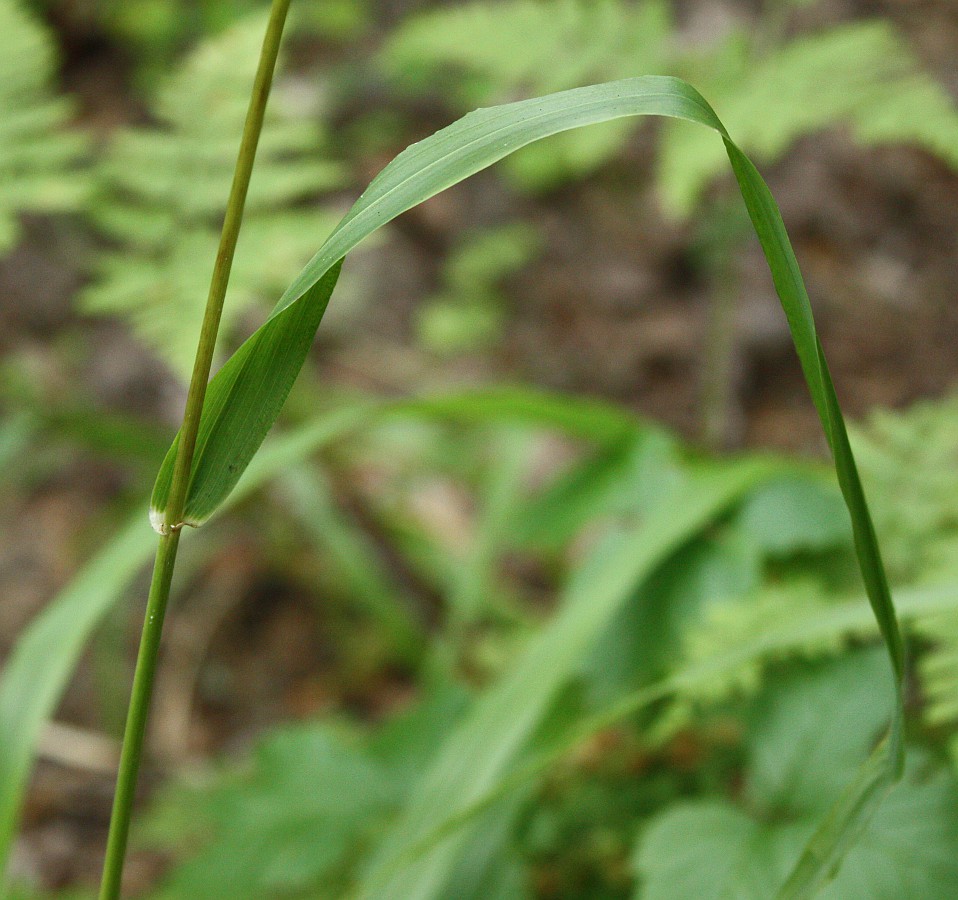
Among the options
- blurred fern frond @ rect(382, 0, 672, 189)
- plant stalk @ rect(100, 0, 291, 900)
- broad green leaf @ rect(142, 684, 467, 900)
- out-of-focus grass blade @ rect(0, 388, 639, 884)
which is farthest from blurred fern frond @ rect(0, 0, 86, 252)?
plant stalk @ rect(100, 0, 291, 900)

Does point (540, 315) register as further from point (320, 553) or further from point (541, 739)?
point (541, 739)

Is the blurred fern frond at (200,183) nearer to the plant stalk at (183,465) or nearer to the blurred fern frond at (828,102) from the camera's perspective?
the blurred fern frond at (828,102)

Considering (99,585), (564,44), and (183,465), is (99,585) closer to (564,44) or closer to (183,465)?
Answer: (183,465)

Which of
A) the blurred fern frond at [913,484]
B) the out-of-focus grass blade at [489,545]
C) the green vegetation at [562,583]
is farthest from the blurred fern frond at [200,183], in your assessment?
the blurred fern frond at [913,484]

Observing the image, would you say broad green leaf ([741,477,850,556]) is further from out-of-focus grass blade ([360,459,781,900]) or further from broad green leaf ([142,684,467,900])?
broad green leaf ([142,684,467,900])

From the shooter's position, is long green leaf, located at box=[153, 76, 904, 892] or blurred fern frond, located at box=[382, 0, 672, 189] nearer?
long green leaf, located at box=[153, 76, 904, 892]

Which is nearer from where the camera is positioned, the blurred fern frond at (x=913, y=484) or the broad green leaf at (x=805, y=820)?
the broad green leaf at (x=805, y=820)

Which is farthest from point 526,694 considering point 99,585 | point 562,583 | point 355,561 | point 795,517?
point 562,583

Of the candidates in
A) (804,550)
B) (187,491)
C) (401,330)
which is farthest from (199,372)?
(401,330)
